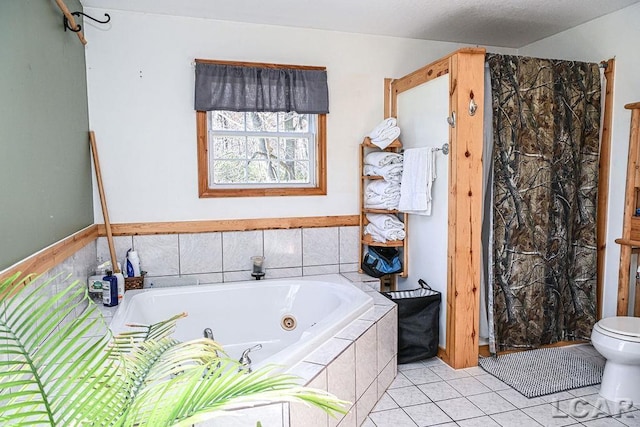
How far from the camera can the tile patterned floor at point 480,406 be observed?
219 cm

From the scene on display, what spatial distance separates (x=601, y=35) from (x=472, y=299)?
2021 mm

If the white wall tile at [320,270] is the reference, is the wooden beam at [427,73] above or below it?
above

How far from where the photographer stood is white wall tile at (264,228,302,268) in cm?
Answer: 325

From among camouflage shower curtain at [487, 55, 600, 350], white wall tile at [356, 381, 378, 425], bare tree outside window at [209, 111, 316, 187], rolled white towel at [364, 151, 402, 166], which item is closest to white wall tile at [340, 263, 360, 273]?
bare tree outside window at [209, 111, 316, 187]

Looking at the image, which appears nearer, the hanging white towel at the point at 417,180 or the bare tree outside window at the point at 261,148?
the hanging white towel at the point at 417,180

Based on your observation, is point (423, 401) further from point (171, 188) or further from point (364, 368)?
point (171, 188)

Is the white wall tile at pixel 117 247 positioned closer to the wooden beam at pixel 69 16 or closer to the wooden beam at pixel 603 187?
the wooden beam at pixel 69 16

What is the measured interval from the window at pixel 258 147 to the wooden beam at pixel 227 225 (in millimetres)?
196

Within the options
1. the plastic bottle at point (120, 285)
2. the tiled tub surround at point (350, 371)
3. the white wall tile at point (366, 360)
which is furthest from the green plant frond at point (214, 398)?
the plastic bottle at point (120, 285)

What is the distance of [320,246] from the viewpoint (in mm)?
3365

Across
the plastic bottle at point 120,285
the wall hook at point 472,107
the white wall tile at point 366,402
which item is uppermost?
the wall hook at point 472,107

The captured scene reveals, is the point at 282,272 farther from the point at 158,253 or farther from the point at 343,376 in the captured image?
the point at 343,376

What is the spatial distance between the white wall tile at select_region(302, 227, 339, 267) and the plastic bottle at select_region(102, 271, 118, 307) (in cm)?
132

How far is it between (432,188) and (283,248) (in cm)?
116
